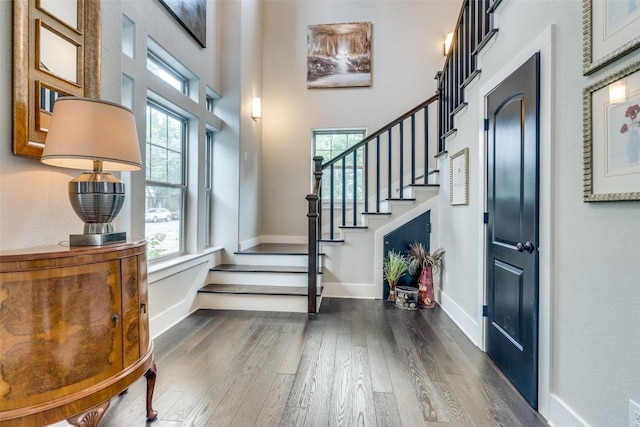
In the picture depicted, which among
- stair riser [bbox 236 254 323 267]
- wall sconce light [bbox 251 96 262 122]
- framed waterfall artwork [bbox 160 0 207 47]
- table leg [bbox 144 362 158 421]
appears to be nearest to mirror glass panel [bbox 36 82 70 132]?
table leg [bbox 144 362 158 421]

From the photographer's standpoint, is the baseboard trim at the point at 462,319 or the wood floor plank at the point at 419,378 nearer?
the wood floor plank at the point at 419,378

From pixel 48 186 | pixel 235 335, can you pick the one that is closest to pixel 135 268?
pixel 48 186

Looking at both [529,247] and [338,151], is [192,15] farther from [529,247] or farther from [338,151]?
[529,247]

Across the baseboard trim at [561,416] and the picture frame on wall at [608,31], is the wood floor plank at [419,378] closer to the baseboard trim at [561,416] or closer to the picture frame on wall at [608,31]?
the baseboard trim at [561,416]

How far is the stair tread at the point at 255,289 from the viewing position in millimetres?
3392

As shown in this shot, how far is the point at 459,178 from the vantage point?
3.05 metres

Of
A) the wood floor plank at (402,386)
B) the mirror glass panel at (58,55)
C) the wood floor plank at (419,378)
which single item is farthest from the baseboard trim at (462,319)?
the mirror glass panel at (58,55)

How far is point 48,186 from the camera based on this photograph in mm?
1674

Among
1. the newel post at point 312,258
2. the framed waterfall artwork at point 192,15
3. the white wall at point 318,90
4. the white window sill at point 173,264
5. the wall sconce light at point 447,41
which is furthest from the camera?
the white wall at point 318,90

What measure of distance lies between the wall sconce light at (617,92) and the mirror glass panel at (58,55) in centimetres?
267

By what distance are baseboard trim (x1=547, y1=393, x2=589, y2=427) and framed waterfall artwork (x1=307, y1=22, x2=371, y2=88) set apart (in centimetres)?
466

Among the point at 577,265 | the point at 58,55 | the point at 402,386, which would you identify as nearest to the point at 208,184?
the point at 58,55

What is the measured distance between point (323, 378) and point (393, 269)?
1.86 m

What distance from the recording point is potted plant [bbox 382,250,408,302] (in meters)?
3.67
